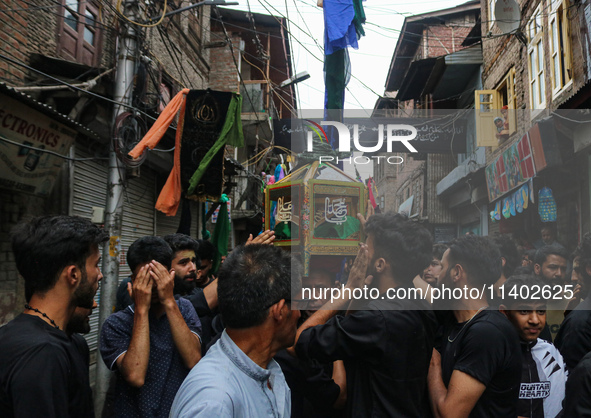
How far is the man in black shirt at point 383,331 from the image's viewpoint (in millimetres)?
1995

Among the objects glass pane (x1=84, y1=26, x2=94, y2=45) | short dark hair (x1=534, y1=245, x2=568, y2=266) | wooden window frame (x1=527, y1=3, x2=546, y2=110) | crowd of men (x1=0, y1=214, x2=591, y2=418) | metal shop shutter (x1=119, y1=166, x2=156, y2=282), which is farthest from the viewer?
metal shop shutter (x1=119, y1=166, x2=156, y2=282)

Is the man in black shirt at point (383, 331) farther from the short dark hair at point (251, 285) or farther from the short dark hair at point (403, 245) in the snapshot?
the short dark hair at point (251, 285)

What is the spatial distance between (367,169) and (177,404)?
177cm

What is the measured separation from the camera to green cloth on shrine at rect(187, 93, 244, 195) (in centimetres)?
678

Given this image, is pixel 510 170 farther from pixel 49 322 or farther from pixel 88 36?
pixel 88 36

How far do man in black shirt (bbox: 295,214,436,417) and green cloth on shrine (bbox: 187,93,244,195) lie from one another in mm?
4869

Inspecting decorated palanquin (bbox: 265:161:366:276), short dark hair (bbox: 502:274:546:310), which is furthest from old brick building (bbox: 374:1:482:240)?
short dark hair (bbox: 502:274:546:310)

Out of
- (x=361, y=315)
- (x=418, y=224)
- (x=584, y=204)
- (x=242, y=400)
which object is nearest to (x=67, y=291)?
(x=242, y=400)

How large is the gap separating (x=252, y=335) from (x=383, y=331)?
0.73 m

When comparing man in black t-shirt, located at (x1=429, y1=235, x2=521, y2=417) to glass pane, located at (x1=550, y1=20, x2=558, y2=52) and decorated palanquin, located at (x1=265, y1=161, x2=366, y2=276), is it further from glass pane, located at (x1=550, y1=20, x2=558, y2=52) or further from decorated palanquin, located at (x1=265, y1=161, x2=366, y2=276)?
glass pane, located at (x1=550, y1=20, x2=558, y2=52)

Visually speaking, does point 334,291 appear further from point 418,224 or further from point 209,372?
point 209,372

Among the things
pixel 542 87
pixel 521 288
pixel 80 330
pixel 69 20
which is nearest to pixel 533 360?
pixel 521 288

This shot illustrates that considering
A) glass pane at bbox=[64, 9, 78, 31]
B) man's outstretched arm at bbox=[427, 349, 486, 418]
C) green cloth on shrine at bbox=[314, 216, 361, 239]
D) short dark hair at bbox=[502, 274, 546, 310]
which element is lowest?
man's outstretched arm at bbox=[427, 349, 486, 418]

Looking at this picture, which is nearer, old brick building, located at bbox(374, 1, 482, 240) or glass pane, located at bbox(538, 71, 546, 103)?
old brick building, located at bbox(374, 1, 482, 240)
